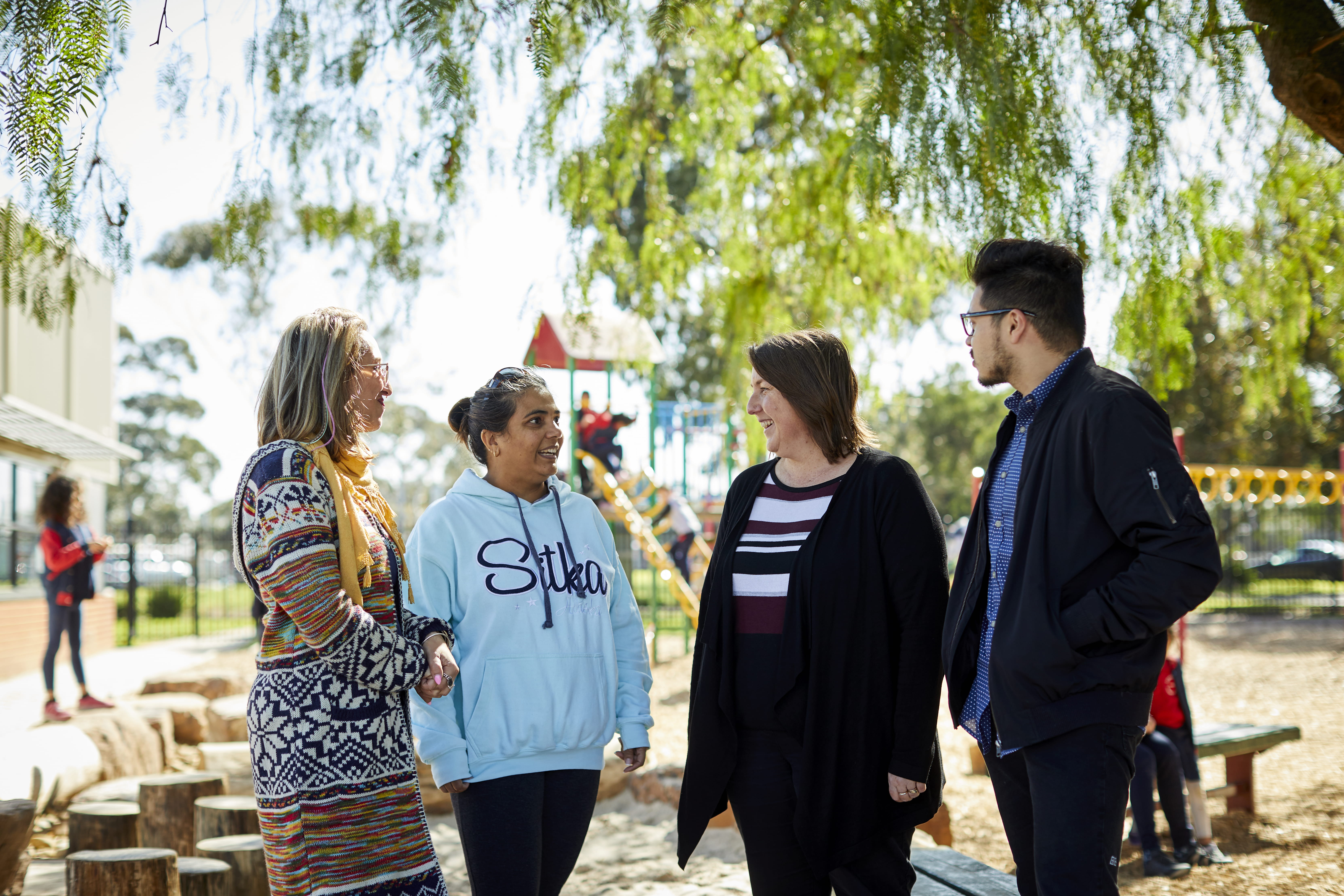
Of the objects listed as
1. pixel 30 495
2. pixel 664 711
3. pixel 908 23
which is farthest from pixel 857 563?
pixel 30 495

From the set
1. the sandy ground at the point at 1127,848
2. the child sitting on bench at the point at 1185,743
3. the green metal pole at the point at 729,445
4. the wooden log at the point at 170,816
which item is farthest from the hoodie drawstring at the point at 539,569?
the green metal pole at the point at 729,445

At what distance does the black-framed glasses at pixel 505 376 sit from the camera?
286 centimetres

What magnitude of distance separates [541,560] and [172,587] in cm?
2148

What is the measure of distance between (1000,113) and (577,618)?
2121mm

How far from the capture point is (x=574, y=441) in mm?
13344

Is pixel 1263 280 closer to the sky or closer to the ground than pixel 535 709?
closer to the sky

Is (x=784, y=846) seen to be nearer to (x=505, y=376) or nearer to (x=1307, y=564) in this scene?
(x=505, y=376)

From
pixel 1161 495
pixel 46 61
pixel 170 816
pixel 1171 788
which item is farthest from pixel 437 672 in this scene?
pixel 1171 788

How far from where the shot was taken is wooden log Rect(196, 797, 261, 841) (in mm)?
4367

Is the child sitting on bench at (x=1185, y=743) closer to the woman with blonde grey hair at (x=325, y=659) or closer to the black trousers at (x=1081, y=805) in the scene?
the black trousers at (x=1081, y=805)

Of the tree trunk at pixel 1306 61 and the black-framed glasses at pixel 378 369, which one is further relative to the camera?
the tree trunk at pixel 1306 61

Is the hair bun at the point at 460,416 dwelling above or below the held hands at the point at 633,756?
above

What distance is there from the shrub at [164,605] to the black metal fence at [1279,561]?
64.0 ft

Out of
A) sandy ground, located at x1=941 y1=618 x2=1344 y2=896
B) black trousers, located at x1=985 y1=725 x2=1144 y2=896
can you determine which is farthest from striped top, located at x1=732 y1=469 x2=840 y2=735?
sandy ground, located at x1=941 y1=618 x2=1344 y2=896
